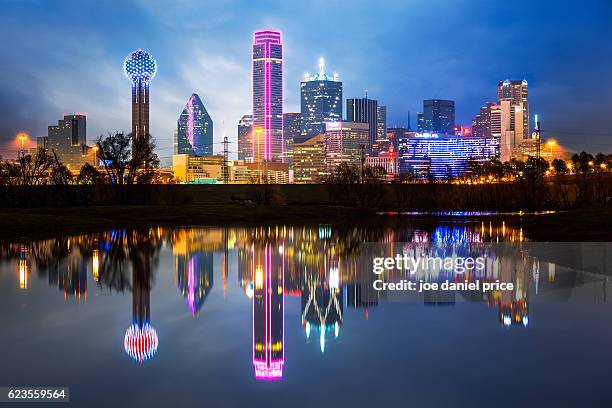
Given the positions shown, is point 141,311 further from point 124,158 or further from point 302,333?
point 124,158

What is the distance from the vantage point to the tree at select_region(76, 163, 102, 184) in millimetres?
69938

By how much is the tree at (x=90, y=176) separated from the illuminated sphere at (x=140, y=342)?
59.9 m

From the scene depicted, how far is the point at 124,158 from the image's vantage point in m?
70.7

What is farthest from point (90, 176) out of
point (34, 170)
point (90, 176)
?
point (34, 170)

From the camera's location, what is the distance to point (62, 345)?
1148 centimetres

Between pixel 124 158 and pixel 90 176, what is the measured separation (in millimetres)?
4556

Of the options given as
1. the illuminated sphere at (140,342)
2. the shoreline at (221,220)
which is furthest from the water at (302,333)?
the shoreline at (221,220)

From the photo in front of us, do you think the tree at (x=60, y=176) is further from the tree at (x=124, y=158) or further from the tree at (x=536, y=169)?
the tree at (x=536, y=169)

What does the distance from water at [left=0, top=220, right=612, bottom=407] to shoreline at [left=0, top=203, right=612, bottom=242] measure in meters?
11.1

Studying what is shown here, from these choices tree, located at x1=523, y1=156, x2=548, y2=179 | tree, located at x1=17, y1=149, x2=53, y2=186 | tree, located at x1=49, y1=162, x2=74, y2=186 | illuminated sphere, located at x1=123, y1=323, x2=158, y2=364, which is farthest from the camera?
tree, located at x1=523, y1=156, x2=548, y2=179

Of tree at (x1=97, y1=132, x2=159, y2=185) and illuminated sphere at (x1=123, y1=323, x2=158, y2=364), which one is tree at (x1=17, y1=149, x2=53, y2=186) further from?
illuminated sphere at (x1=123, y1=323, x2=158, y2=364)

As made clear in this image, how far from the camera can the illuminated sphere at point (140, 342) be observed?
35.5 feet

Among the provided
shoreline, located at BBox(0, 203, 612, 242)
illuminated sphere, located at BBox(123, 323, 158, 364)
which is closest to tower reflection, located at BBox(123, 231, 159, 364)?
illuminated sphere, located at BBox(123, 323, 158, 364)

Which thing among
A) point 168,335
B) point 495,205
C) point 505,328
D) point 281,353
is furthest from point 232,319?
point 495,205
